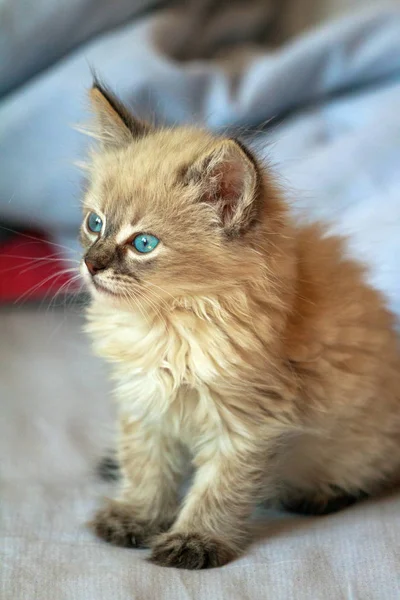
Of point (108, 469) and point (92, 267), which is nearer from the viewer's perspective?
point (92, 267)

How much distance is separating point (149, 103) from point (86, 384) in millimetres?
658

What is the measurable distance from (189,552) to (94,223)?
0.51m

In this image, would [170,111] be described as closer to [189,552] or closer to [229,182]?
[229,182]

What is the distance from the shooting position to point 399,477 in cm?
121

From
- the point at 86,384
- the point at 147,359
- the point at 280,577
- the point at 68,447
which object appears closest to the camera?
the point at 280,577

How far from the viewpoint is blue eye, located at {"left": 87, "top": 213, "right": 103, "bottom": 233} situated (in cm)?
101

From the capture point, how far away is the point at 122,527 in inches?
41.3

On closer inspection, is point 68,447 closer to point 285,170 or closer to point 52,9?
point 285,170

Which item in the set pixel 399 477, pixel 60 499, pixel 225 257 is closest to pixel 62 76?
pixel 225 257

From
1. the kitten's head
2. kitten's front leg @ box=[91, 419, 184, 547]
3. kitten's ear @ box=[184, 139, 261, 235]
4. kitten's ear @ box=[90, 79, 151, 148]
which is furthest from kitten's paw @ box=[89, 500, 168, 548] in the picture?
kitten's ear @ box=[90, 79, 151, 148]

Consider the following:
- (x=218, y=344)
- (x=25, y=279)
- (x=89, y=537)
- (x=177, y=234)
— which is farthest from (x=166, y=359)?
(x=25, y=279)

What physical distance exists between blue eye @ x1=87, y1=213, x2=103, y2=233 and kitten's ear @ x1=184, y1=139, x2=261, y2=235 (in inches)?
6.2

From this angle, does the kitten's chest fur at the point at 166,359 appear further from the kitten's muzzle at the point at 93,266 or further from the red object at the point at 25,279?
the red object at the point at 25,279

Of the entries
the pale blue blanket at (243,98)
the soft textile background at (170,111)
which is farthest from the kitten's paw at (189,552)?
the pale blue blanket at (243,98)
